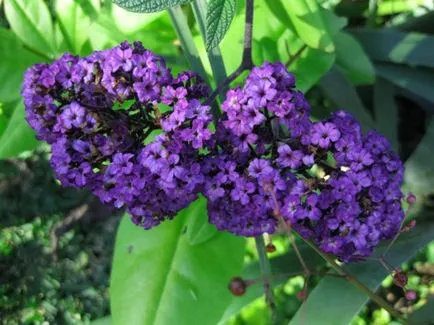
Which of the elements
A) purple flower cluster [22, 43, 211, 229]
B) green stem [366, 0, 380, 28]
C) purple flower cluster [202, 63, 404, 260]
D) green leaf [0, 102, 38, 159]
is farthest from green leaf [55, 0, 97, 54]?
green stem [366, 0, 380, 28]

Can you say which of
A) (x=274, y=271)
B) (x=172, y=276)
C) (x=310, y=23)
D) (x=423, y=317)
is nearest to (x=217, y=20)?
(x=310, y=23)

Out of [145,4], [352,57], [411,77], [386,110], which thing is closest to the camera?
[145,4]

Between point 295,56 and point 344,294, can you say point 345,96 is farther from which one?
point 344,294

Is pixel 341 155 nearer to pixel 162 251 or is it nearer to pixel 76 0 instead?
pixel 162 251

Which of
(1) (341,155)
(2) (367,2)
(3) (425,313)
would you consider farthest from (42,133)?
(2) (367,2)

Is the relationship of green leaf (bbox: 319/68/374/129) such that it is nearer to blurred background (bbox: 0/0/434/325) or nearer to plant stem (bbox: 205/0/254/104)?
blurred background (bbox: 0/0/434/325)

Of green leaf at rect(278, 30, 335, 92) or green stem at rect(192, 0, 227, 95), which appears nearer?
green stem at rect(192, 0, 227, 95)

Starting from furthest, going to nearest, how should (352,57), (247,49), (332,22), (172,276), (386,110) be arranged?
(386,110)
(352,57)
(332,22)
(172,276)
(247,49)
